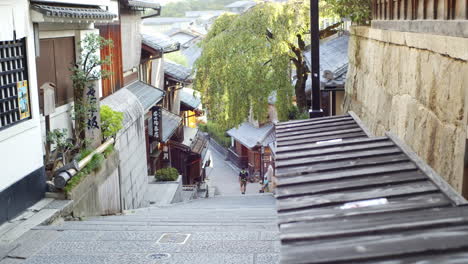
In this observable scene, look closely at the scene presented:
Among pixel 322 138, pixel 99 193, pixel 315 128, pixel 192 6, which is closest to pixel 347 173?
pixel 322 138

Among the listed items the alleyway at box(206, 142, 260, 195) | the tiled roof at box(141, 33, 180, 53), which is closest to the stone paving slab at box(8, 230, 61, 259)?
the tiled roof at box(141, 33, 180, 53)

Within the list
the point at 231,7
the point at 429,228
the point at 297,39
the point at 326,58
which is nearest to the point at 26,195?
the point at 429,228

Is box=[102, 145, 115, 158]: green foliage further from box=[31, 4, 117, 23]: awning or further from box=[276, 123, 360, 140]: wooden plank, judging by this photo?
box=[276, 123, 360, 140]: wooden plank

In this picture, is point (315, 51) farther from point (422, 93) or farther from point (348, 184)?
point (348, 184)

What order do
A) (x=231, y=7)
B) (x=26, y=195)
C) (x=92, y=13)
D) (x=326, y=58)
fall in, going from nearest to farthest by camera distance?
1. (x=26, y=195)
2. (x=92, y=13)
3. (x=326, y=58)
4. (x=231, y=7)

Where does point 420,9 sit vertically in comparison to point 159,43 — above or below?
above

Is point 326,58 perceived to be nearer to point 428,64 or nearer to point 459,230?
point 428,64

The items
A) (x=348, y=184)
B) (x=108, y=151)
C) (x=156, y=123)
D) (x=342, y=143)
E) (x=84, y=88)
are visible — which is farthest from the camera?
(x=156, y=123)

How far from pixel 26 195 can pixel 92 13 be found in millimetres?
5016

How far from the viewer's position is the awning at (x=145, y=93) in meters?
22.2

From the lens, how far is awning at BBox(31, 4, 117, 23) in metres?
10.7

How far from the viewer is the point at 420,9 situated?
21.6 ft

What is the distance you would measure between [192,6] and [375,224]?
4576 inches

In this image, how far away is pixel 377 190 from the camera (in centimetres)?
498
